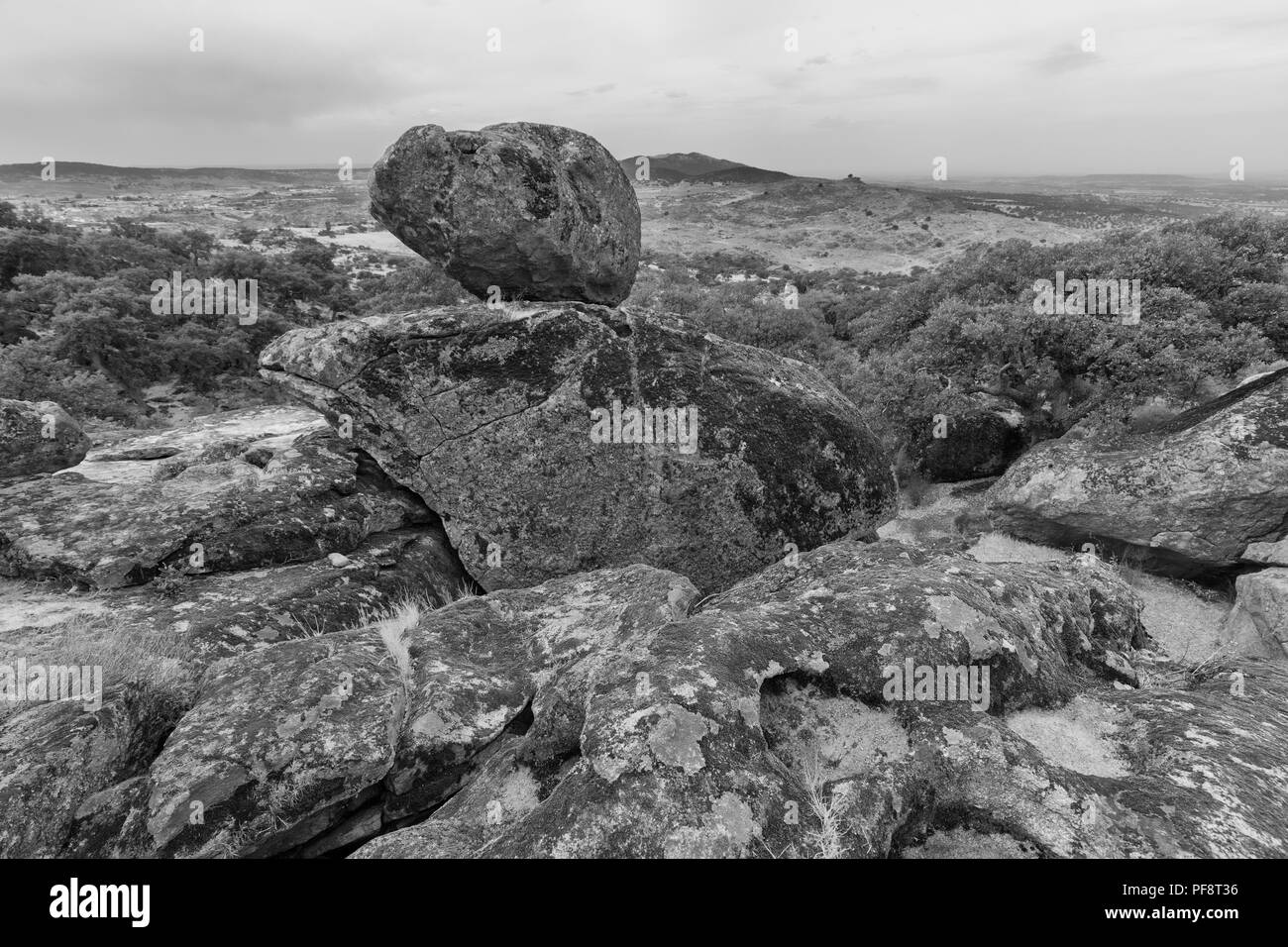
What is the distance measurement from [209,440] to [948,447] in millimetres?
17202

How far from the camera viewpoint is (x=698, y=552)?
11.4 m

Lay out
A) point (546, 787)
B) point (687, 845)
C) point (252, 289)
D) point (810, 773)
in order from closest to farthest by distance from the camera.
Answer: point (687, 845) < point (810, 773) < point (546, 787) < point (252, 289)

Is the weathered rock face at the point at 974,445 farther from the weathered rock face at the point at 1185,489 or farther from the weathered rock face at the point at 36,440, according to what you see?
the weathered rock face at the point at 36,440

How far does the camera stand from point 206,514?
10094mm

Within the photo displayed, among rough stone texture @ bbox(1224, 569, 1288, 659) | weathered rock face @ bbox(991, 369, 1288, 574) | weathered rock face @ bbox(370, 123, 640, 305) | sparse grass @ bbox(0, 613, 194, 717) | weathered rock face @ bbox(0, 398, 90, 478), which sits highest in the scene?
weathered rock face @ bbox(370, 123, 640, 305)

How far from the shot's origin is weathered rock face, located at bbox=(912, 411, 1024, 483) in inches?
650

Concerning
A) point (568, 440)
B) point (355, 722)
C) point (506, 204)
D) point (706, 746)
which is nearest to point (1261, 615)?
point (706, 746)

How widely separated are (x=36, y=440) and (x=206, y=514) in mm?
3626

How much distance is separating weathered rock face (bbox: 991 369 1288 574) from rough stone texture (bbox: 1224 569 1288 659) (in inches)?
44.5

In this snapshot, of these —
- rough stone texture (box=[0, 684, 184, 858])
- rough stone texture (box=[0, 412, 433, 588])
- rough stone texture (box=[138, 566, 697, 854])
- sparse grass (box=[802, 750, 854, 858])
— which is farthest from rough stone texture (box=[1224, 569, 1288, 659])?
rough stone texture (box=[0, 684, 184, 858])

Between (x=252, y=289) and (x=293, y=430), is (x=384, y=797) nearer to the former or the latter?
(x=293, y=430)

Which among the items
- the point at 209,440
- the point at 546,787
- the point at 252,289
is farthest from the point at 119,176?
the point at 546,787

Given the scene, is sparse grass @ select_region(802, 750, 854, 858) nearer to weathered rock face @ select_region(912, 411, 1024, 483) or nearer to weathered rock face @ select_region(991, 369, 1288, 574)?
weathered rock face @ select_region(991, 369, 1288, 574)

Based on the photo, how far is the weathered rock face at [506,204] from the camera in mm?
11297
